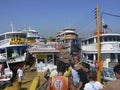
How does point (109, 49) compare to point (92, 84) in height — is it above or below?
above

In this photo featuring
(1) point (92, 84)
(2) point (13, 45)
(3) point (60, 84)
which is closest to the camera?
(1) point (92, 84)

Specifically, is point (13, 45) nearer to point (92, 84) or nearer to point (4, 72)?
point (4, 72)

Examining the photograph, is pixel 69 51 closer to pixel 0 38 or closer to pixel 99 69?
pixel 0 38

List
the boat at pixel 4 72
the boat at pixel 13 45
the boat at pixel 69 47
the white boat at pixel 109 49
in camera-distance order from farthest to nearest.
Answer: the boat at pixel 69 47 → the boat at pixel 13 45 → the white boat at pixel 109 49 → the boat at pixel 4 72

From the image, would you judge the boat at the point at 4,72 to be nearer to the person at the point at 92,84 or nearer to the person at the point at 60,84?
the person at the point at 60,84

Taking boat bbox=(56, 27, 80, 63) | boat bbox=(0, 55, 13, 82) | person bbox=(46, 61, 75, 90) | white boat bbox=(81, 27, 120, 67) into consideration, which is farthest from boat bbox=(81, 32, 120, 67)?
person bbox=(46, 61, 75, 90)

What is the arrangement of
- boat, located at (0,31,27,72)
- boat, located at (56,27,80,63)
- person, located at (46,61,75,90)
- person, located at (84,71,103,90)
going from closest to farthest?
person, located at (84,71,103,90) → person, located at (46,61,75,90) → boat, located at (0,31,27,72) → boat, located at (56,27,80,63)

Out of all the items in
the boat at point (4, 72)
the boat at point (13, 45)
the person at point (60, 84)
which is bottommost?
the boat at point (4, 72)

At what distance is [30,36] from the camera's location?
63938 millimetres

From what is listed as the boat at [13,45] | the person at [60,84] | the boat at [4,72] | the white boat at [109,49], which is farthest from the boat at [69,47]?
the person at [60,84]

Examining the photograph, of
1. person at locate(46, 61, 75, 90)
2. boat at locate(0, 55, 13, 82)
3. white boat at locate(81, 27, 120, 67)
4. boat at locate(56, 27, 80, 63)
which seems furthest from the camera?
boat at locate(56, 27, 80, 63)

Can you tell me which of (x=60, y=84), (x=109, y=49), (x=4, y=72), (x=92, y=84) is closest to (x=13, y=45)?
(x=109, y=49)

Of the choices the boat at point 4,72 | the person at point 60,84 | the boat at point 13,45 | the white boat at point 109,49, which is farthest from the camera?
the boat at point 13,45

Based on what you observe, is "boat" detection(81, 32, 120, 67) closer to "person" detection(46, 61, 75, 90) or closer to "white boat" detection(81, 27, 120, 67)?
"white boat" detection(81, 27, 120, 67)
